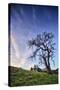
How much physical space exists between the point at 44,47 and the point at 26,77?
0.96 feet

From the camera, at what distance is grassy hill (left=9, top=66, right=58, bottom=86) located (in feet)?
6.69

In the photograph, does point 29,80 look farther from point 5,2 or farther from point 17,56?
point 5,2

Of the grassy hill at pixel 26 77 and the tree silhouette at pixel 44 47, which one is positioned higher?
the tree silhouette at pixel 44 47

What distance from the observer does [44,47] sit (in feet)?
6.95

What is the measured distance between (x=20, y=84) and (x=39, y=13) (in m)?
0.61

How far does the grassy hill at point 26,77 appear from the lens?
6.69 feet

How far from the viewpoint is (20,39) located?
207 centimetres

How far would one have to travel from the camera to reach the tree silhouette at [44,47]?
2100 millimetres

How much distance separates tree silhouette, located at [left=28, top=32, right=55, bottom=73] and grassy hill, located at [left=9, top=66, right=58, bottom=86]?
73mm

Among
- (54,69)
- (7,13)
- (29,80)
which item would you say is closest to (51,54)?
(54,69)

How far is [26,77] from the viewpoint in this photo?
6.77 ft

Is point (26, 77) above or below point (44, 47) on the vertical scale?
below

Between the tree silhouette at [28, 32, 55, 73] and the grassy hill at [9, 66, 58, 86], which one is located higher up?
the tree silhouette at [28, 32, 55, 73]

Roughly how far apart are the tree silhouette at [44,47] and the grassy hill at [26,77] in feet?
0.24
